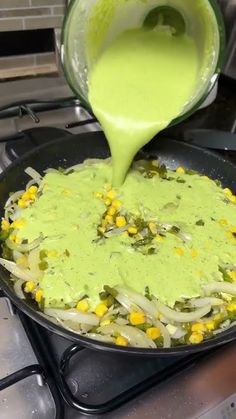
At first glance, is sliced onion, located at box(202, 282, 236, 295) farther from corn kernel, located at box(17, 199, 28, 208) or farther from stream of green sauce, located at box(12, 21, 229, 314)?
corn kernel, located at box(17, 199, 28, 208)

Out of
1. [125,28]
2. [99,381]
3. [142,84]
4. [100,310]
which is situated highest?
[125,28]

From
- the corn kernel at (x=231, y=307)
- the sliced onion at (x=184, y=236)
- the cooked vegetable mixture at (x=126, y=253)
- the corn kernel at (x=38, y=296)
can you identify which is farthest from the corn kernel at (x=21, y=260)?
the corn kernel at (x=231, y=307)

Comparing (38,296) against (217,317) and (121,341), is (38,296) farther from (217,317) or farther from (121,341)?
→ (217,317)

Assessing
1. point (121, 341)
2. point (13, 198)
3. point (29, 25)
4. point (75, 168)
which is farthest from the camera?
point (29, 25)

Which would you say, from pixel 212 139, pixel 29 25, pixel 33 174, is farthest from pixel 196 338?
pixel 29 25

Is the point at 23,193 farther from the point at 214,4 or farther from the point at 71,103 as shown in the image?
the point at 214,4

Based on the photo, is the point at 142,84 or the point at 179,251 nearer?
the point at 179,251
